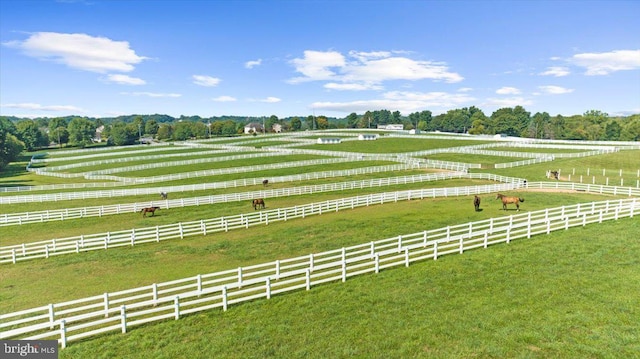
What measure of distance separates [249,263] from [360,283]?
18.7ft

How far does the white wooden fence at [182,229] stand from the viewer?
2011cm

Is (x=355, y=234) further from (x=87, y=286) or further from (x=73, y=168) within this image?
(x=73, y=168)

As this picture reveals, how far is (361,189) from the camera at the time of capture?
41000 millimetres

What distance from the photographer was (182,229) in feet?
75.8

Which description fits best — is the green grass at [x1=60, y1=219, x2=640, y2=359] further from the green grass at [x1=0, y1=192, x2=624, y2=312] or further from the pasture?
A: the green grass at [x1=0, y1=192, x2=624, y2=312]

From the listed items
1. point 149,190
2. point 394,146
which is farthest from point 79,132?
point 149,190

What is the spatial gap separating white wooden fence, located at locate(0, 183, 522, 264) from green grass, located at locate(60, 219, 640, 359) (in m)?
12.4

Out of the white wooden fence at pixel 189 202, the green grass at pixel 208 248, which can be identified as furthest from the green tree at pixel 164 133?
the green grass at pixel 208 248

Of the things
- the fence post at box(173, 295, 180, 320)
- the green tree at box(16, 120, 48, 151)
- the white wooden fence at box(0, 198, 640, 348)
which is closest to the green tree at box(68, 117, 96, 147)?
the green tree at box(16, 120, 48, 151)

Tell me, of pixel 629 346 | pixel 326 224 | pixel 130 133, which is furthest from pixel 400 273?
pixel 130 133

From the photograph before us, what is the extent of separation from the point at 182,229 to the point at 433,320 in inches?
666

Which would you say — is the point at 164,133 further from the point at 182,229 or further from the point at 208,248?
the point at 208,248

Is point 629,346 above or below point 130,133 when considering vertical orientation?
below

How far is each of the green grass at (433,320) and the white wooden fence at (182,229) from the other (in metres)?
12.4
